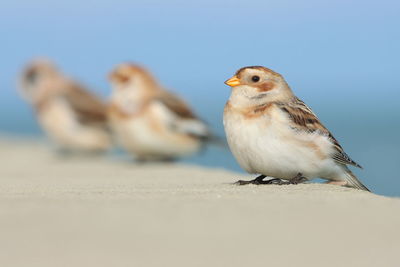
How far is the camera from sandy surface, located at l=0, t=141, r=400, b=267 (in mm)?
4004

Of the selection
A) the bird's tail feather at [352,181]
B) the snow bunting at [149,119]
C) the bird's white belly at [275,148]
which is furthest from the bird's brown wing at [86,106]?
the bird's tail feather at [352,181]

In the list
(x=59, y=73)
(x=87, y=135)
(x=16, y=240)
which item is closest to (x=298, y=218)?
(x=16, y=240)

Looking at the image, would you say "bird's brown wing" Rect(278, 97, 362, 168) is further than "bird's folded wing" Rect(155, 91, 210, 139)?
No

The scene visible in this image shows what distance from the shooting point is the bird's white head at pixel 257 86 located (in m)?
6.72

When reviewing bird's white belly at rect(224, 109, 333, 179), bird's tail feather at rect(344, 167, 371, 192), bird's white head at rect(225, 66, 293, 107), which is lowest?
bird's tail feather at rect(344, 167, 371, 192)

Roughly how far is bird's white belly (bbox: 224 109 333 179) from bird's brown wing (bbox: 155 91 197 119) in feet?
17.8

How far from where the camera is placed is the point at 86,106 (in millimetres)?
14758

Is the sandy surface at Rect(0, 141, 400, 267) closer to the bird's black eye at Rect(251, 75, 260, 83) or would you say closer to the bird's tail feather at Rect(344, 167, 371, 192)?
the bird's tail feather at Rect(344, 167, 371, 192)

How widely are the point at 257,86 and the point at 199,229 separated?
2.60m

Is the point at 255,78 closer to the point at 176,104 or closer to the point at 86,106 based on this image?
the point at 176,104

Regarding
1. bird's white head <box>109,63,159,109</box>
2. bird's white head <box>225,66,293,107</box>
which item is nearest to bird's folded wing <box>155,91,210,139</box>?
bird's white head <box>109,63,159,109</box>

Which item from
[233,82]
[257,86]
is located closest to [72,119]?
[233,82]

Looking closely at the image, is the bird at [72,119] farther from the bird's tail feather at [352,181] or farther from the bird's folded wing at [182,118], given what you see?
the bird's tail feather at [352,181]

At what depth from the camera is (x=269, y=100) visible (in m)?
6.68
